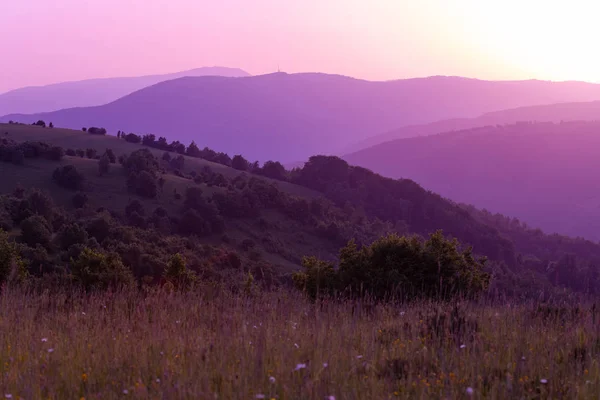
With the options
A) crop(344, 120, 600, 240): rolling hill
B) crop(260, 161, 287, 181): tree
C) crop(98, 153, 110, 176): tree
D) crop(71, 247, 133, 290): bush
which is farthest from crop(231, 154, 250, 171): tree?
crop(71, 247, 133, 290): bush

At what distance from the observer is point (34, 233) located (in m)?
33.0

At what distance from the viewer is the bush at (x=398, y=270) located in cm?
1064

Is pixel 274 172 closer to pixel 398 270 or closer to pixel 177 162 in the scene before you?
pixel 177 162

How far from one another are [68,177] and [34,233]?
73.1 feet

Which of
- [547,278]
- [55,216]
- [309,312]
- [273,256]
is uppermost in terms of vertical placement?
[309,312]

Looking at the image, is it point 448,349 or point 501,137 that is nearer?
point 448,349

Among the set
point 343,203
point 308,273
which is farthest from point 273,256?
point 308,273

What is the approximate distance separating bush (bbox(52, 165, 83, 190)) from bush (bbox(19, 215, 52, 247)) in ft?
67.1

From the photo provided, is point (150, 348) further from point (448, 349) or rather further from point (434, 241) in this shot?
point (434, 241)

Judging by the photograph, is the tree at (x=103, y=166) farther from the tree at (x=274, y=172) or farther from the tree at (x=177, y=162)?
the tree at (x=274, y=172)

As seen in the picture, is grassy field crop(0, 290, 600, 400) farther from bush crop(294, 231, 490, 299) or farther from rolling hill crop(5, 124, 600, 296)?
rolling hill crop(5, 124, 600, 296)

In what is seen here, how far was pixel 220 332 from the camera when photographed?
516cm

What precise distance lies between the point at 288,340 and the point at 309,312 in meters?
1.71

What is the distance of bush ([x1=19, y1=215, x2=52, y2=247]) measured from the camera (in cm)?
3256
